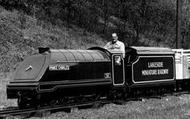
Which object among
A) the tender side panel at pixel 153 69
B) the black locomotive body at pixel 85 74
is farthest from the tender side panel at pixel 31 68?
the tender side panel at pixel 153 69

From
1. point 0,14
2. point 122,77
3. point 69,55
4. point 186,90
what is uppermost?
point 0,14

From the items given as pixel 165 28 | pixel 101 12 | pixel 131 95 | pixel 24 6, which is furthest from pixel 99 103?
pixel 165 28

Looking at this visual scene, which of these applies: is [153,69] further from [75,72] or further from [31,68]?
[31,68]

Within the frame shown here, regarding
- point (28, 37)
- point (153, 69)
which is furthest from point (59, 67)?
point (28, 37)

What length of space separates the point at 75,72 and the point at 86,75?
1.91ft

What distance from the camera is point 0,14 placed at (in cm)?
2402

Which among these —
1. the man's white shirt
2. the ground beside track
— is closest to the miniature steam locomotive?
the man's white shirt

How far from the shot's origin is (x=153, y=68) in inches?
613

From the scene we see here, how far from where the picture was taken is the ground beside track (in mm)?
9891

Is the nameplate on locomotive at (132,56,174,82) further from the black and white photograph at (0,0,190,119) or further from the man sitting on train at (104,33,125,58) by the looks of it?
the man sitting on train at (104,33,125,58)

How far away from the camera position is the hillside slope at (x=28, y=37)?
2145cm

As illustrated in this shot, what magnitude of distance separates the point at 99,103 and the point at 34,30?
13.8 m

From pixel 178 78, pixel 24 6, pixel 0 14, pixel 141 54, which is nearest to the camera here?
pixel 141 54

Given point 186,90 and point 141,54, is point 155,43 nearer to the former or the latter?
point 186,90
